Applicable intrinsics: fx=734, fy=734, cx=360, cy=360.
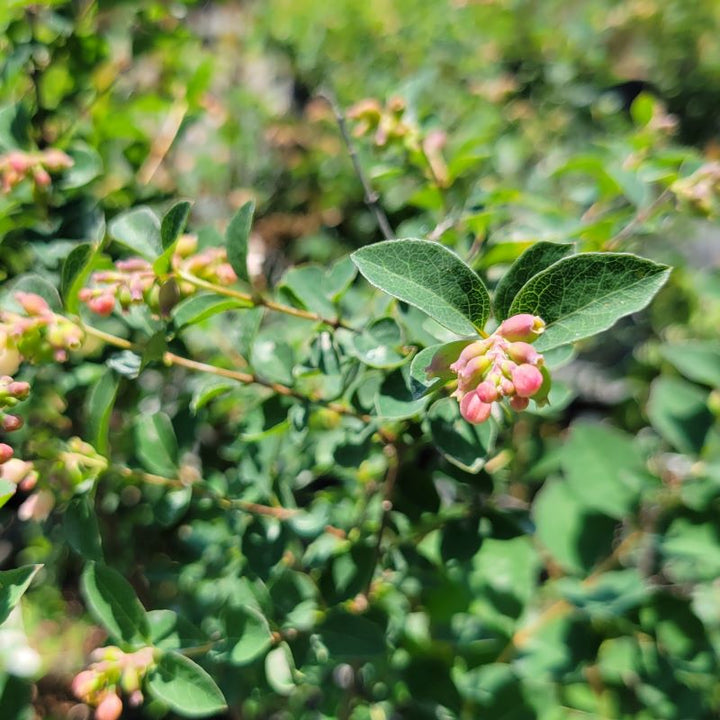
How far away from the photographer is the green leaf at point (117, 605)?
2.40 ft

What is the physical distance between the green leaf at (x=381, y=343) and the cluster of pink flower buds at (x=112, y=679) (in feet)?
1.20

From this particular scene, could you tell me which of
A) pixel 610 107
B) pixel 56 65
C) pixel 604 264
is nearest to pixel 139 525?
pixel 56 65

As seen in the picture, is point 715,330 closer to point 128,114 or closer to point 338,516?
point 338,516

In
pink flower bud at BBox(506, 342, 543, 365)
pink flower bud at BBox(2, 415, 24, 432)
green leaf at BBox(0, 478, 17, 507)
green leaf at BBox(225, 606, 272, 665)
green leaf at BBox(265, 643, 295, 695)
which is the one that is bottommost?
green leaf at BBox(265, 643, 295, 695)

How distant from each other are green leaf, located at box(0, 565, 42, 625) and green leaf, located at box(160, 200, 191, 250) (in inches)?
12.6

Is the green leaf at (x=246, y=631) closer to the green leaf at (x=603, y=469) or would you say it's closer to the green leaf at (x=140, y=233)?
the green leaf at (x=140, y=233)

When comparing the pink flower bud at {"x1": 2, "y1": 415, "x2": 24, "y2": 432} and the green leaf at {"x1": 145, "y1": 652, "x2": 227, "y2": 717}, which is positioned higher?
the pink flower bud at {"x1": 2, "y1": 415, "x2": 24, "y2": 432}

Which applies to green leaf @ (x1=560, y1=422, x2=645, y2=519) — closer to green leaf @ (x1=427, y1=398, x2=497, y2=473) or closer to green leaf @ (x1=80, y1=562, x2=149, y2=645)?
green leaf @ (x1=427, y1=398, x2=497, y2=473)

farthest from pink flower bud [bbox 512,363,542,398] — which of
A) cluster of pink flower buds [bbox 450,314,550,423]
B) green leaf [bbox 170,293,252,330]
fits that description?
green leaf [bbox 170,293,252,330]

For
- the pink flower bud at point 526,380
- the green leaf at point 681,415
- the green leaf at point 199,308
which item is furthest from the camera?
the green leaf at point 681,415

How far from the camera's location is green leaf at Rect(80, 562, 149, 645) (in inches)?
28.8

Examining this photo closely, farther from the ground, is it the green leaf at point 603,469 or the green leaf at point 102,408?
the green leaf at point 102,408

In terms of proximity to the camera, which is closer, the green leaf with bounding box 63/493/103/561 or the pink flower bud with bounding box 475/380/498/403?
the pink flower bud with bounding box 475/380/498/403

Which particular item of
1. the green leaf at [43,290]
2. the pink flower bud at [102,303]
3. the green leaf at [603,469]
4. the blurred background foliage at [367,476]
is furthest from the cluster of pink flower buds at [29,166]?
the green leaf at [603,469]
